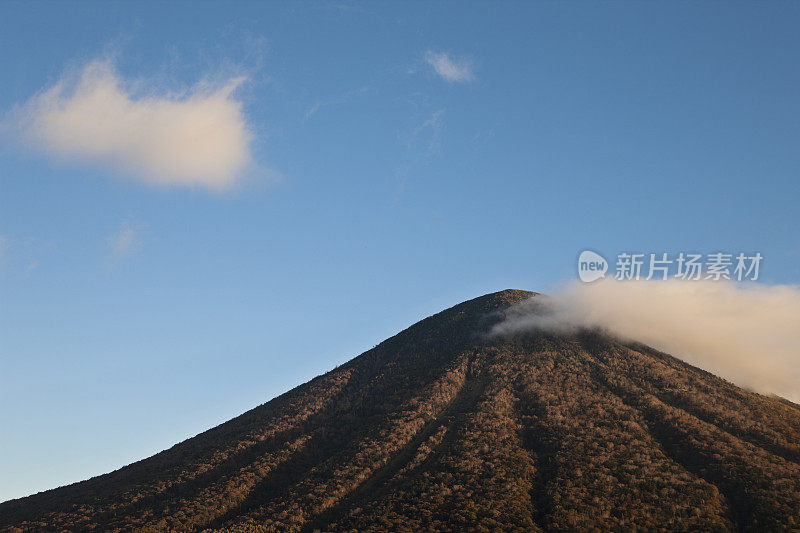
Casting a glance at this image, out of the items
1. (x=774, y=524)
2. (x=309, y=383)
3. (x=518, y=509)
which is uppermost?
(x=309, y=383)

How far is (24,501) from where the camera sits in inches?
4801

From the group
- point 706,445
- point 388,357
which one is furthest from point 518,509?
point 388,357

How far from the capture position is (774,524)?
78.6 meters

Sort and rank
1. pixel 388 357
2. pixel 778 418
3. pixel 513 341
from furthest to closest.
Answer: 1. pixel 388 357
2. pixel 513 341
3. pixel 778 418

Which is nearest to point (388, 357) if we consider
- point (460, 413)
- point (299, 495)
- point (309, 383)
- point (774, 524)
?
point (309, 383)

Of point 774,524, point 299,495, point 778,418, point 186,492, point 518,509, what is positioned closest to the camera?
point 774,524

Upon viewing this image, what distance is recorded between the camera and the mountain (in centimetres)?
8550

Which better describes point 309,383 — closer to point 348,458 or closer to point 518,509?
point 348,458

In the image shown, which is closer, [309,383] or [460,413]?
[460,413]

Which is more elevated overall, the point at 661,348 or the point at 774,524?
the point at 661,348

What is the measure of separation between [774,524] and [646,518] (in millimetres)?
16930

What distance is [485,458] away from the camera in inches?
4043

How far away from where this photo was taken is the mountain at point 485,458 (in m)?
85.5

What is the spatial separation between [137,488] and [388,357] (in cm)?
8264
